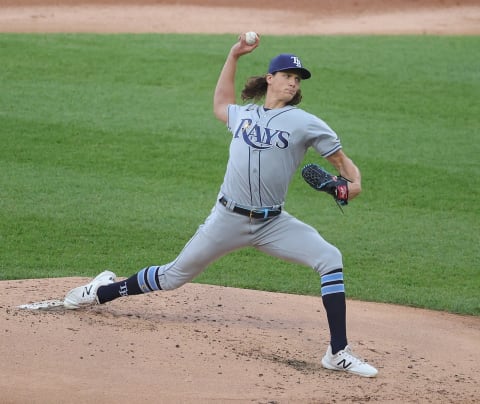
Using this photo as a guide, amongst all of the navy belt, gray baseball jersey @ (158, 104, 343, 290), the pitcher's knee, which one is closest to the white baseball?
gray baseball jersey @ (158, 104, 343, 290)

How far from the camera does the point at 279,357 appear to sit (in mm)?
5863

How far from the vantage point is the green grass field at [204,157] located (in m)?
8.16

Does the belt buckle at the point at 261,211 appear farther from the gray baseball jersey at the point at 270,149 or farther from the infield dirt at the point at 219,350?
the infield dirt at the point at 219,350

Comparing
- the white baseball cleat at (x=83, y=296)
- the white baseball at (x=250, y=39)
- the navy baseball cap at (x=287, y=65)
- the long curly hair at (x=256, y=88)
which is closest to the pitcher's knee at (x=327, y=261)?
the long curly hair at (x=256, y=88)

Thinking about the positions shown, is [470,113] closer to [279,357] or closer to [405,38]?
[405,38]

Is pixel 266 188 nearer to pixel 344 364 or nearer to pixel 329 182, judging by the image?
pixel 329 182

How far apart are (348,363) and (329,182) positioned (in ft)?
3.45

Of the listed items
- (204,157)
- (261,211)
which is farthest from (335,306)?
(204,157)

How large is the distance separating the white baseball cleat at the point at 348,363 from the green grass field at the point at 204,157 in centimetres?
190

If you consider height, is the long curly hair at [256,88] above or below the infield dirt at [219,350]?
above

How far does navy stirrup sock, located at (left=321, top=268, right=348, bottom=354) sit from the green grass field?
6.16 ft

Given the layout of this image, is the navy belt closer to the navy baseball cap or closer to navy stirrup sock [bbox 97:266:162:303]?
navy stirrup sock [bbox 97:266:162:303]

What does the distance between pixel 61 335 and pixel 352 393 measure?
1.77m

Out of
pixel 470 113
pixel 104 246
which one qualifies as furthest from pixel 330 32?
pixel 104 246
